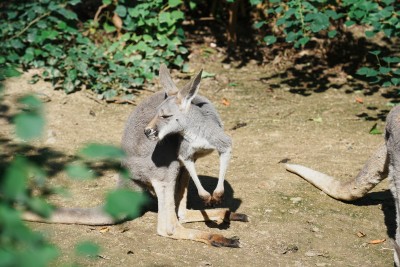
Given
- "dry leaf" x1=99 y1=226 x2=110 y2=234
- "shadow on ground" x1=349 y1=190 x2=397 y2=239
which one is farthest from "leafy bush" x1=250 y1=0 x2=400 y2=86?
"dry leaf" x1=99 y1=226 x2=110 y2=234

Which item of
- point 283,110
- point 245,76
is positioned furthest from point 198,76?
point 245,76

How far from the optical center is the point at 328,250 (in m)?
4.09

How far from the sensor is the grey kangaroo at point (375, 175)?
382 cm

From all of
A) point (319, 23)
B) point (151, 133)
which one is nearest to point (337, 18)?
point (319, 23)

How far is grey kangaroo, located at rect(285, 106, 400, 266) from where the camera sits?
3.82 meters

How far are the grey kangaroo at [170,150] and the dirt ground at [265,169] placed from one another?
0.27ft

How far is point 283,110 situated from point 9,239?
498cm

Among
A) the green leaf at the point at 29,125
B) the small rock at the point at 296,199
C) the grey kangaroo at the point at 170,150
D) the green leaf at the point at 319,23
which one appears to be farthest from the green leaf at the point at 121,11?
the green leaf at the point at 29,125

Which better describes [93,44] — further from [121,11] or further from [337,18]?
[337,18]

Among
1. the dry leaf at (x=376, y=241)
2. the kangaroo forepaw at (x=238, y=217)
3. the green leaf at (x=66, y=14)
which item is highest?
the green leaf at (x=66, y=14)

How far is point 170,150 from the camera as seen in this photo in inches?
161

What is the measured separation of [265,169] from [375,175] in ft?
3.51

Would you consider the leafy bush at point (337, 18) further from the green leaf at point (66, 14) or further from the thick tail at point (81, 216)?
the thick tail at point (81, 216)

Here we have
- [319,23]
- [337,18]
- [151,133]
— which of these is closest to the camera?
[151,133]
